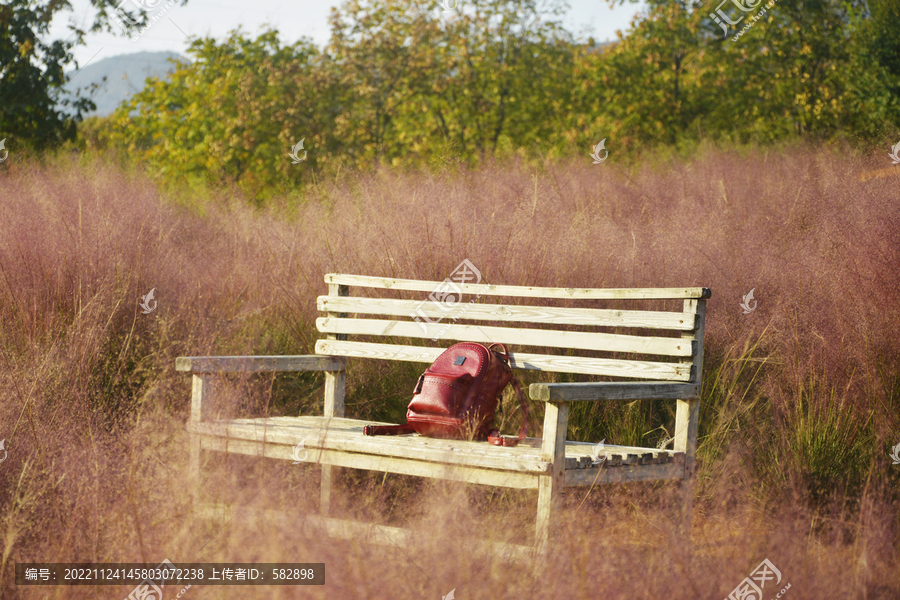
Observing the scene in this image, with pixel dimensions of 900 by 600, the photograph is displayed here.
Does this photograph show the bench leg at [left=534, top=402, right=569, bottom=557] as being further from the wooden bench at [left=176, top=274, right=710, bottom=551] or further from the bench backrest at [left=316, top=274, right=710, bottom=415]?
the bench backrest at [left=316, top=274, right=710, bottom=415]

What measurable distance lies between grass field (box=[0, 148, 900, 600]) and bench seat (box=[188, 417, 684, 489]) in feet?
0.34

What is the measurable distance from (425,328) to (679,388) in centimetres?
125

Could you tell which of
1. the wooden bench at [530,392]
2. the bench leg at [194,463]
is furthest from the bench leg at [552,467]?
the bench leg at [194,463]

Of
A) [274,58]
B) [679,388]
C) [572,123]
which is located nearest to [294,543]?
[679,388]

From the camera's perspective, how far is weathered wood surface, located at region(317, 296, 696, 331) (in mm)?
3369

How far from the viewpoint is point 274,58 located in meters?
15.0

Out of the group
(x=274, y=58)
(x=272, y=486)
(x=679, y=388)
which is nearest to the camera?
(x=272, y=486)

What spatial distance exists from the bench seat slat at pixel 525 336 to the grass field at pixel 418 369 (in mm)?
567

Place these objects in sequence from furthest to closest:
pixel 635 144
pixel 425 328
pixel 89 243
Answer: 1. pixel 635 144
2. pixel 89 243
3. pixel 425 328

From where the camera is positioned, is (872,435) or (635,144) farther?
(635,144)

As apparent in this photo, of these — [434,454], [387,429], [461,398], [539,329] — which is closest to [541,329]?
[539,329]

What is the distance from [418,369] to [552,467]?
75.9 inches

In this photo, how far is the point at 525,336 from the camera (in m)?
3.67

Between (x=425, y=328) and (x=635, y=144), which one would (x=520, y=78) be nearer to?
(x=635, y=144)
